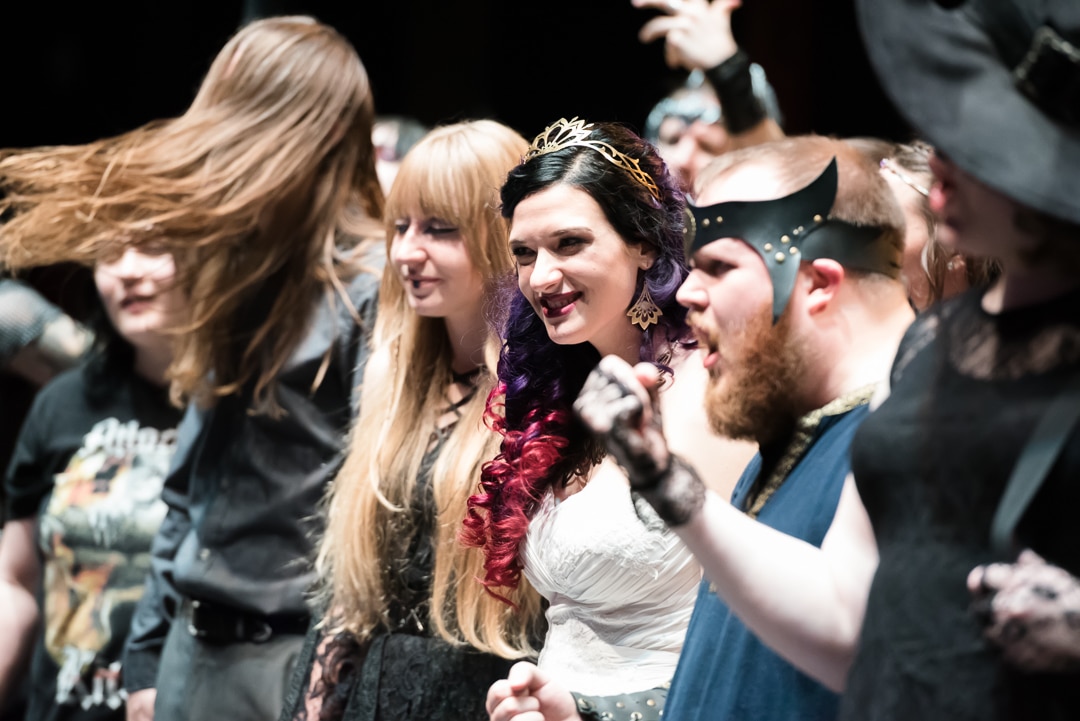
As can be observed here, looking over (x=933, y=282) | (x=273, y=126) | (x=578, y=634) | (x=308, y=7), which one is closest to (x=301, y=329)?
(x=273, y=126)

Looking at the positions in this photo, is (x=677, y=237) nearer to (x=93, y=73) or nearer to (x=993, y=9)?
(x=993, y=9)

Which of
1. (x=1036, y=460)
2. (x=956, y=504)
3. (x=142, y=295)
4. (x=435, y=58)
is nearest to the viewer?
(x=1036, y=460)

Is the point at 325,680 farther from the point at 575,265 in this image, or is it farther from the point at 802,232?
the point at 802,232

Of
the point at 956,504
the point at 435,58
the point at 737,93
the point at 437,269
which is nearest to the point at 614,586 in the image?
the point at 437,269

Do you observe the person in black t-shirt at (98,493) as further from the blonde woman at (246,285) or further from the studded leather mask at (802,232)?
the studded leather mask at (802,232)

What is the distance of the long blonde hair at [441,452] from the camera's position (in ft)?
9.09

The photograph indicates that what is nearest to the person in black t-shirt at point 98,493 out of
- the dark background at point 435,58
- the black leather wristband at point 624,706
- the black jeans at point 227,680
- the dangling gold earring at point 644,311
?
the black jeans at point 227,680

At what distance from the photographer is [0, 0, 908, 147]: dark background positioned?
20.1 ft

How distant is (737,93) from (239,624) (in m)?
1.94

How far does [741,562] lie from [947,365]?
0.34 meters

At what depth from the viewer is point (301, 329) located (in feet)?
11.2

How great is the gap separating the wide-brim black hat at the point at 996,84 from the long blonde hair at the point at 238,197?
2.10 metres

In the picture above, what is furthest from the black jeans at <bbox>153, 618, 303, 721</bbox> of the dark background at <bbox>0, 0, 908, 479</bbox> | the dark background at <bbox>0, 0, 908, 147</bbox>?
the dark background at <bbox>0, 0, 908, 147</bbox>

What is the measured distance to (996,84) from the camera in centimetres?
A: 147
